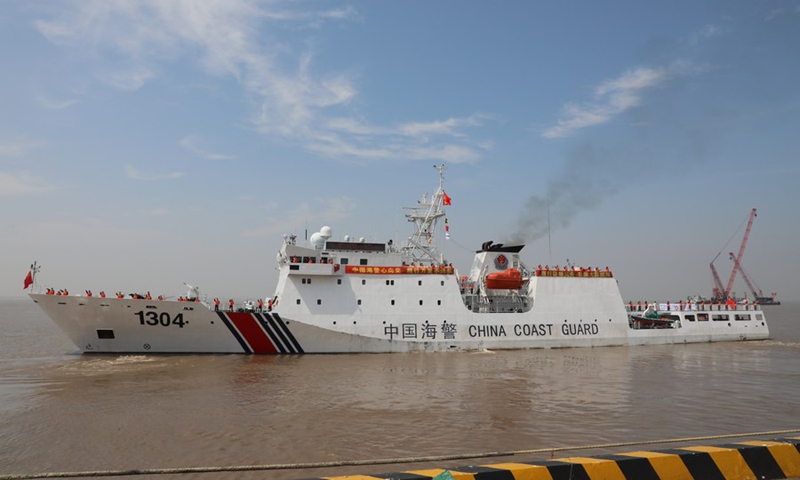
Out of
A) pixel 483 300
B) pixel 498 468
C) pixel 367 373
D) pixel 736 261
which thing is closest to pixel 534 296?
pixel 483 300

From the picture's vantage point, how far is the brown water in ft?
27.7

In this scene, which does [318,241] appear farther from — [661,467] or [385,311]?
[661,467]

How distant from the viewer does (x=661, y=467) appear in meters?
5.04

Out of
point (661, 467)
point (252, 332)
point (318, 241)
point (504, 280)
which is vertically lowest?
point (661, 467)

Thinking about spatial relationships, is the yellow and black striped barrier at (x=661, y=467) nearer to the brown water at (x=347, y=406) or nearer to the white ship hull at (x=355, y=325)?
the brown water at (x=347, y=406)

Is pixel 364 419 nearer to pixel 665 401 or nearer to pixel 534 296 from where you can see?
pixel 665 401

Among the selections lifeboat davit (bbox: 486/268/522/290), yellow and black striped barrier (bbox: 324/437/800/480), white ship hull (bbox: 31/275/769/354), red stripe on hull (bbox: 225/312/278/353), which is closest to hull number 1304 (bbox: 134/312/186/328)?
white ship hull (bbox: 31/275/769/354)

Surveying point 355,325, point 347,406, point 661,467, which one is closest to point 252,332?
point 355,325

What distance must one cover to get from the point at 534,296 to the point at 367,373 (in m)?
10.9

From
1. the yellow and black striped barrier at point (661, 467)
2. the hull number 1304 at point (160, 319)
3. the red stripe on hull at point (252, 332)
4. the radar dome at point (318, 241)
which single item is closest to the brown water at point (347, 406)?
the red stripe on hull at point (252, 332)

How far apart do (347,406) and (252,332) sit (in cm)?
911

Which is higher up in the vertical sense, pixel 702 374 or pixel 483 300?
pixel 483 300

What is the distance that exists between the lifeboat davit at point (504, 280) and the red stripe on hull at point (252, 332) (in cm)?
1053

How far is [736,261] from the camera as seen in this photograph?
8706 cm
